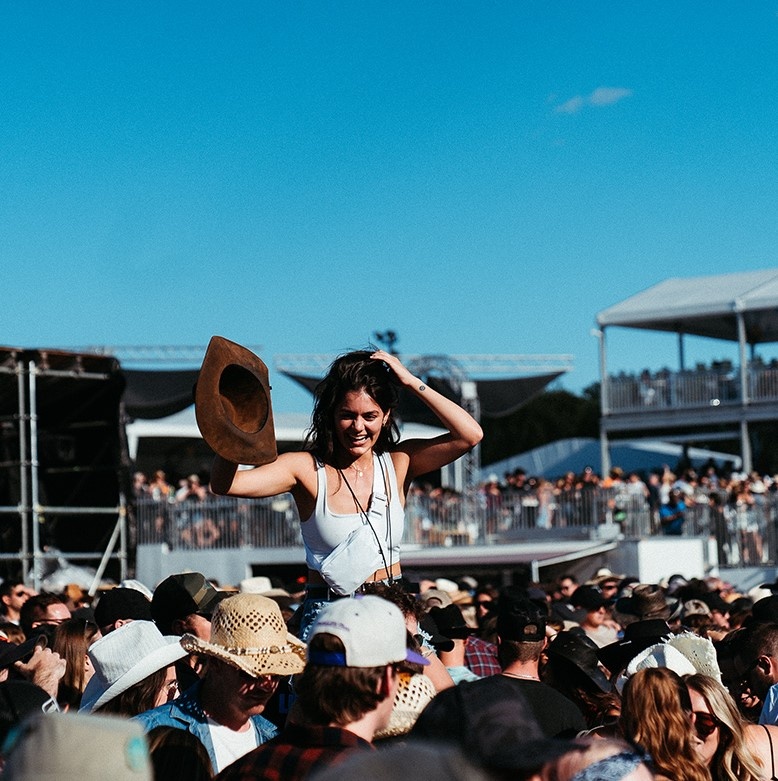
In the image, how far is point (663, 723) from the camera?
4.12 m

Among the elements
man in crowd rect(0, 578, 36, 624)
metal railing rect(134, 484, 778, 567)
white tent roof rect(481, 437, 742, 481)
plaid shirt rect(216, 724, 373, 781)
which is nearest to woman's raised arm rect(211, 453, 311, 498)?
plaid shirt rect(216, 724, 373, 781)

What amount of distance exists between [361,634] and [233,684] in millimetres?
1153

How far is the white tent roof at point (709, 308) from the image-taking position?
1336 inches

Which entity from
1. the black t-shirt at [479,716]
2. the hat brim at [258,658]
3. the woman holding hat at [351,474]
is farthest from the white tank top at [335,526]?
the black t-shirt at [479,716]

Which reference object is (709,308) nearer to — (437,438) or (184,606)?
(184,606)

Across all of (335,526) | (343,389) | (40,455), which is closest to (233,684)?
(335,526)

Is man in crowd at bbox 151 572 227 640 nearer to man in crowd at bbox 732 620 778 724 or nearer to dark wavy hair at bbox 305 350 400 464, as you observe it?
dark wavy hair at bbox 305 350 400 464

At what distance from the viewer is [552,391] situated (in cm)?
7244

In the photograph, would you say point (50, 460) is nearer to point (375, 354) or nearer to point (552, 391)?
point (375, 354)

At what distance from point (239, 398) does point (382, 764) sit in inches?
125

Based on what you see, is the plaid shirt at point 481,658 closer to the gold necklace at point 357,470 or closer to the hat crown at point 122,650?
the gold necklace at point 357,470

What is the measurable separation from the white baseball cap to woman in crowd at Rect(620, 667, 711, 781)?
124 cm

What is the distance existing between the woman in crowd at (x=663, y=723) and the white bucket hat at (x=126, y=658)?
1.47 metres

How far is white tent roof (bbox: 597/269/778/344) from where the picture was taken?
111ft
